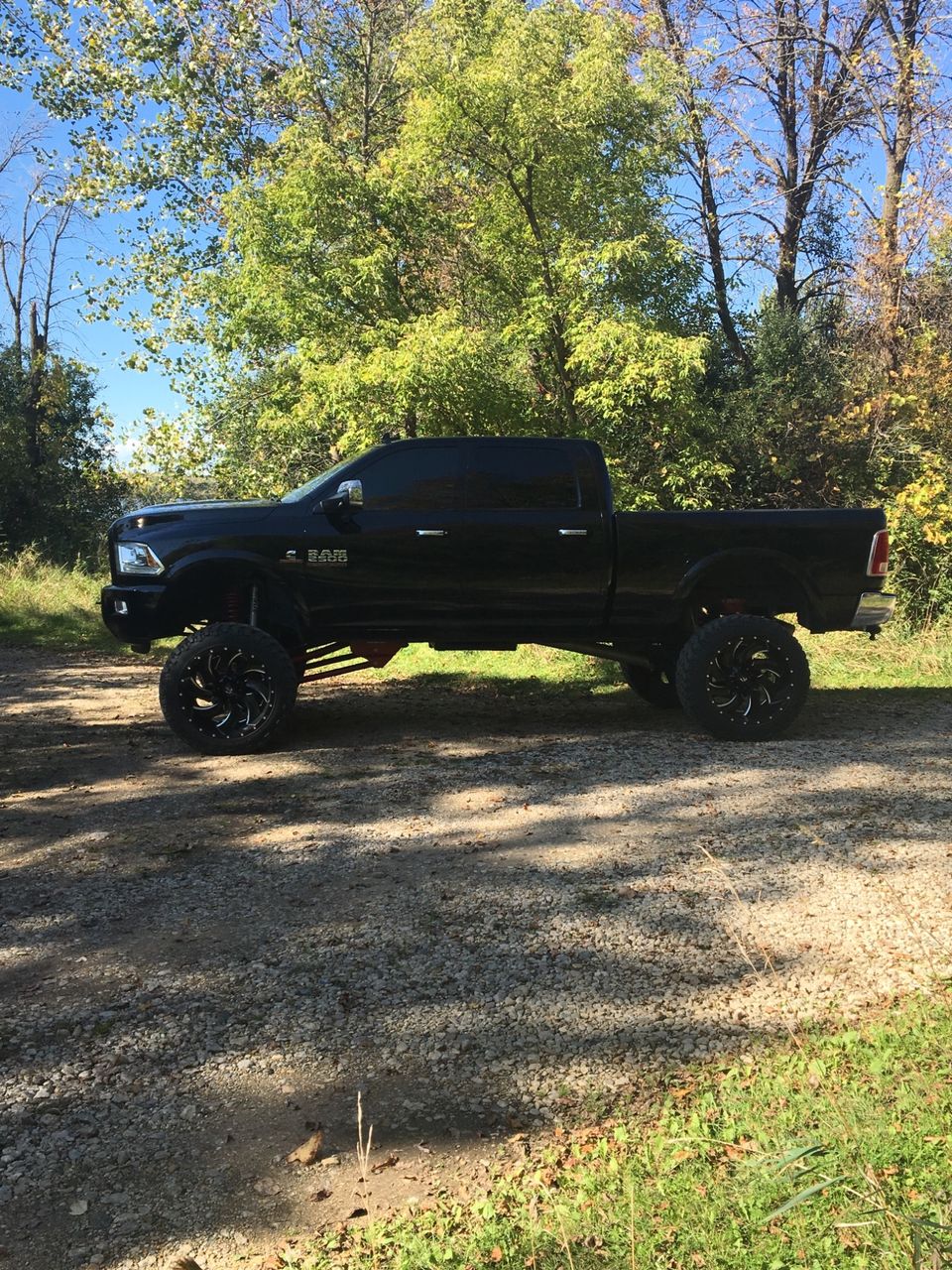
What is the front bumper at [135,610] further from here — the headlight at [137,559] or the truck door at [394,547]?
the truck door at [394,547]

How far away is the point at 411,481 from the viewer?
7164 millimetres

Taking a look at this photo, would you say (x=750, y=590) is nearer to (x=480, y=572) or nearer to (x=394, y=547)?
(x=480, y=572)

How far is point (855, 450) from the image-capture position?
17.0 m

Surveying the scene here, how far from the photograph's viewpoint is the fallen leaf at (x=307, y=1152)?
2699 millimetres

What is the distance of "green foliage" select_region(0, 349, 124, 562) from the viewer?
2873cm

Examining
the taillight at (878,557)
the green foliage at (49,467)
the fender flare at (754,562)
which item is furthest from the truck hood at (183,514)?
the green foliage at (49,467)

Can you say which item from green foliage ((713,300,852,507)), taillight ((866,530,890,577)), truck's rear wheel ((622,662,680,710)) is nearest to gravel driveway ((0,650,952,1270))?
taillight ((866,530,890,577))

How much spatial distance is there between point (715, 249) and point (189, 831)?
2030cm

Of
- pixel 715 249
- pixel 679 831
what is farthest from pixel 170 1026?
pixel 715 249

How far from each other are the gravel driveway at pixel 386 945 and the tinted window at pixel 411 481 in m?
1.75

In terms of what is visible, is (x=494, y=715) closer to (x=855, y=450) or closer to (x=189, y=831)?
(x=189, y=831)

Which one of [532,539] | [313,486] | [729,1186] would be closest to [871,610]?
[532,539]

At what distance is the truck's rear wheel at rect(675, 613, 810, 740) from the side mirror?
256cm

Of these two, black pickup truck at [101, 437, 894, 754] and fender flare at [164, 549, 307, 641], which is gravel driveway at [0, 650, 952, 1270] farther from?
fender flare at [164, 549, 307, 641]
